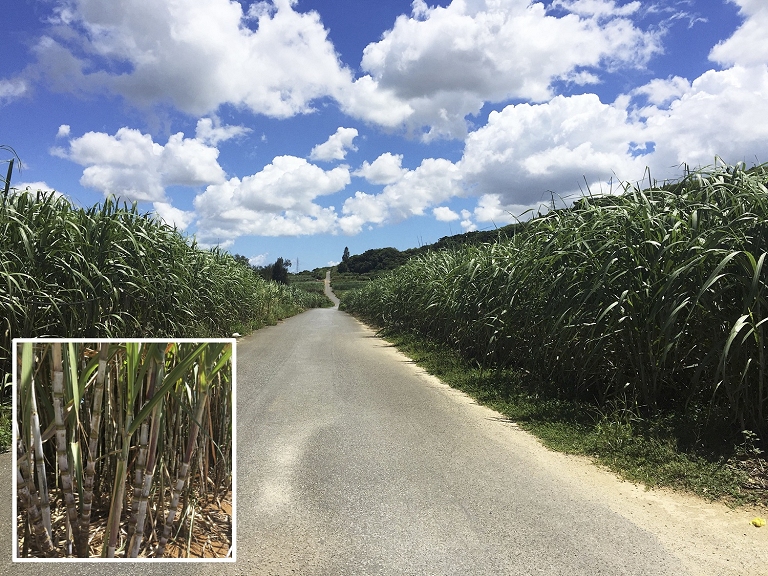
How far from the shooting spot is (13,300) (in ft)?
15.8

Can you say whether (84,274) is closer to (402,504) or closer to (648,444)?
(402,504)

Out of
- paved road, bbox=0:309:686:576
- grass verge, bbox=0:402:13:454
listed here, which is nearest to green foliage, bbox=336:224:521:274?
paved road, bbox=0:309:686:576

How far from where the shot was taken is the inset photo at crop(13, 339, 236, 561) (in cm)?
114

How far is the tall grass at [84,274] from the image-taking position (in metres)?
5.13

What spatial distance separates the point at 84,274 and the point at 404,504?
4050 millimetres

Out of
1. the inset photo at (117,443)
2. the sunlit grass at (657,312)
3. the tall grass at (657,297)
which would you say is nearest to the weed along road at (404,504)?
the inset photo at (117,443)

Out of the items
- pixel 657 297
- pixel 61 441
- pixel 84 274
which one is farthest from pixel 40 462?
pixel 84 274

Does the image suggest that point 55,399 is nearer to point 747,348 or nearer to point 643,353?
point 747,348

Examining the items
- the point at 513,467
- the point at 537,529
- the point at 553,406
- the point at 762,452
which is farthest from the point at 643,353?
the point at 537,529

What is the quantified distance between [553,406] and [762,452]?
7.16ft

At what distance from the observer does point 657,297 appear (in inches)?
195

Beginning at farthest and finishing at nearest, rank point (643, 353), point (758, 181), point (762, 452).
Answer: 1. point (643, 353)
2. point (758, 181)
3. point (762, 452)

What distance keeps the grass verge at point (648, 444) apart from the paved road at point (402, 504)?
15.8 inches

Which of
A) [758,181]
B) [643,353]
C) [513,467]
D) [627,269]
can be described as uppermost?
[758,181]
